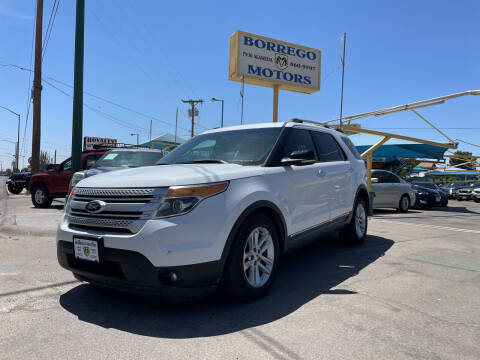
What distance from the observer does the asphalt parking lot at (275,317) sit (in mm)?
2514

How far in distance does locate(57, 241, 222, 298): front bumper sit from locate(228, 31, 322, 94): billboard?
10812 millimetres

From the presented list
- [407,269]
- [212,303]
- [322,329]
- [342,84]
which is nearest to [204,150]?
[212,303]

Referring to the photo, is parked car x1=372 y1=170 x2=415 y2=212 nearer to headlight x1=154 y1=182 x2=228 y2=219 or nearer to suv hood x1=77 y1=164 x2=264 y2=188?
suv hood x1=77 y1=164 x2=264 y2=188

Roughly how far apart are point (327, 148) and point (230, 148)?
168cm

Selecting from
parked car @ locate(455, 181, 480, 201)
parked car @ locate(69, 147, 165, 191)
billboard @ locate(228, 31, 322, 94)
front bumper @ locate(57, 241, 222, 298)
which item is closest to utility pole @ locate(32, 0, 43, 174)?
billboard @ locate(228, 31, 322, 94)

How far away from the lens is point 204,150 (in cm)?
442

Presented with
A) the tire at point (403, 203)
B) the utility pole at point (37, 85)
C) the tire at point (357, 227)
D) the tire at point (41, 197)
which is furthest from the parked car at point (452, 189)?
the utility pole at point (37, 85)

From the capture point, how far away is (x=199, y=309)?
3.22 m

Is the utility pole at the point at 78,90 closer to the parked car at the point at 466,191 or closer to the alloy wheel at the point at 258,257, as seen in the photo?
the alloy wheel at the point at 258,257

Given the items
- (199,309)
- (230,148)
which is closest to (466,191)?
(230,148)

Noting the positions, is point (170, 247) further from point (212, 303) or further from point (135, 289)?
point (212, 303)

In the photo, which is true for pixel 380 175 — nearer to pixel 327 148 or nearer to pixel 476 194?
pixel 327 148

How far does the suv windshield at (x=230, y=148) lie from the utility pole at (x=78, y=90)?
485 centimetres

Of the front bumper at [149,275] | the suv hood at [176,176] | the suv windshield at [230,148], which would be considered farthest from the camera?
the suv windshield at [230,148]
